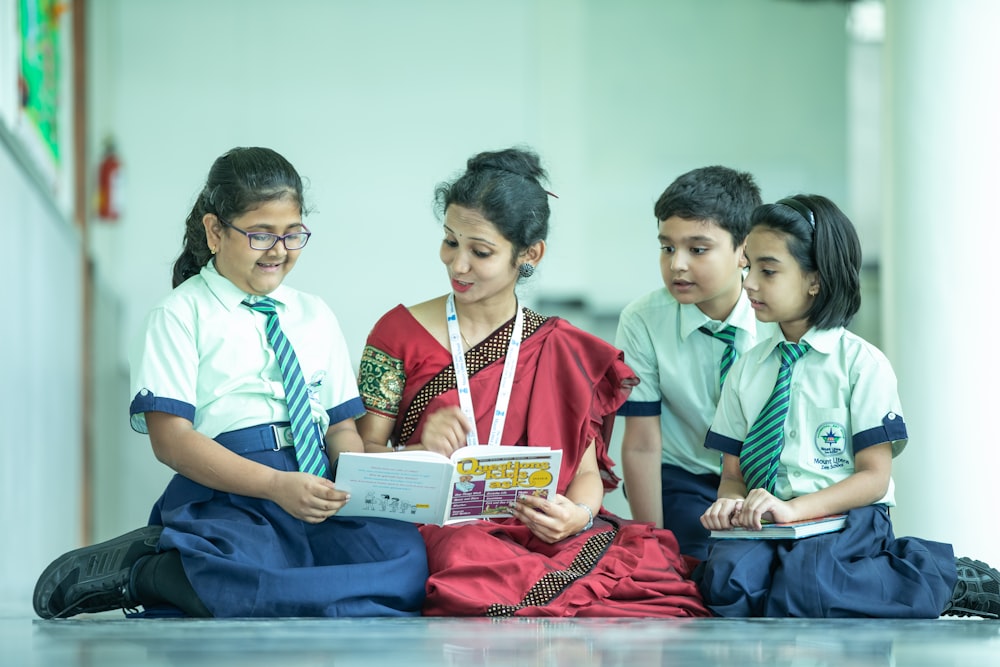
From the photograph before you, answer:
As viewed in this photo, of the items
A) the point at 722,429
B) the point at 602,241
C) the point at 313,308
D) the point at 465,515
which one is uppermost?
the point at 602,241

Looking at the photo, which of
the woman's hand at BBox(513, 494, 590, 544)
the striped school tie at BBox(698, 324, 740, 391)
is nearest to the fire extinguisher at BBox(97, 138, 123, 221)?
the striped school tie at BBox(698, 324, 740, 391)

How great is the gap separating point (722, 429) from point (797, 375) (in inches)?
8.9

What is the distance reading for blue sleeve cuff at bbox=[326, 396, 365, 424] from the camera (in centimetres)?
269

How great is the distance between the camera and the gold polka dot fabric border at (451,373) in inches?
110

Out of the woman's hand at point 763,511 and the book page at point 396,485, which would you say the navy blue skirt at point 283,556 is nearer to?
the book page at point 396,485

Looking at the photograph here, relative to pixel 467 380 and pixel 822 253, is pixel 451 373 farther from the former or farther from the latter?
pixel 822 253

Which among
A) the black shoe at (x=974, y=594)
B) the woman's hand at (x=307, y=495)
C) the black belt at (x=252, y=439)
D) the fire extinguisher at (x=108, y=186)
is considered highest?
the fire extinguisher at (x=108, y=186)

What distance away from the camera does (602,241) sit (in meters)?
7.57

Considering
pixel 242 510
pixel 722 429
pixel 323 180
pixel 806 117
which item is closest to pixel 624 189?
pixel 806 117

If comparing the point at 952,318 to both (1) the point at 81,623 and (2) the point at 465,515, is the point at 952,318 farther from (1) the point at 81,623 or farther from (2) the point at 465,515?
(1) the point at 81,623

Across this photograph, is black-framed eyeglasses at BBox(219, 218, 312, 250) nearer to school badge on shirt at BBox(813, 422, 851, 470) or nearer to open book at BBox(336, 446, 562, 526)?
open book at BBox(336, 446, 562, 526)

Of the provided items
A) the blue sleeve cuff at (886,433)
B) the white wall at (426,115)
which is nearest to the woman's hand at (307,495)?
the blue sleeve cuff at (886,433)

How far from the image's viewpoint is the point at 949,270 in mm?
3996

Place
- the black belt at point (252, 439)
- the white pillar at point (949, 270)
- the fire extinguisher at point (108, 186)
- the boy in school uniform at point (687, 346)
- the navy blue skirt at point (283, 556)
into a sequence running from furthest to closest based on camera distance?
the fire extinguisher at point (108, 186) → the white pillar at point (949, 270) → the boy in school uniform at point (687, 346) → the black belt at point (252, 439) → the navy blue skirt at point (283, 556)
